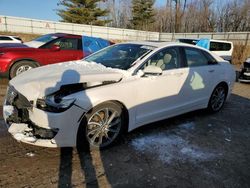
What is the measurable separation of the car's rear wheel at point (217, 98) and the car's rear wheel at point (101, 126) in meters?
2.64

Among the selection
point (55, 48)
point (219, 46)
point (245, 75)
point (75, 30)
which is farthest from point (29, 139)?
point (75, 30)

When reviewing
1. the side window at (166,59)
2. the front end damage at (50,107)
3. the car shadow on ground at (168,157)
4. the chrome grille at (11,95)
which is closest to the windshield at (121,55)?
the side window at (166,59)

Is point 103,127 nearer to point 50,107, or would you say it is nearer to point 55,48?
point 50,107

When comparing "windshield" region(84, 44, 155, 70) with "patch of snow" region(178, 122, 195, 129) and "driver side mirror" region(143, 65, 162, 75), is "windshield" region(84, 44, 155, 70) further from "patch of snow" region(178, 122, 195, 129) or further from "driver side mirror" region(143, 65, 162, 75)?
"patch of snow" region(178, 122, 195, 129)

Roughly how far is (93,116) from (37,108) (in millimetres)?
739

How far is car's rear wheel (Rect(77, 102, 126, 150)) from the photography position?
3.31 meters

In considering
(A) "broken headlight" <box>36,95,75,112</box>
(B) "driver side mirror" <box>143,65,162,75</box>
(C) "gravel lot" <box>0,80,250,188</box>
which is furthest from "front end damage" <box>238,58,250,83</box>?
(A) "broken headlight" <box>36,95,75,112</box>

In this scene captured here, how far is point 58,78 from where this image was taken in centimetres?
331

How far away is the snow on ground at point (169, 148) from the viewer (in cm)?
354

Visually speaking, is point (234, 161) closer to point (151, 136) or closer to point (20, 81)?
point (151, 136)

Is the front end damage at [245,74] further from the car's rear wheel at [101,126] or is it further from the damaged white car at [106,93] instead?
the car's rear wheel at [101,126]

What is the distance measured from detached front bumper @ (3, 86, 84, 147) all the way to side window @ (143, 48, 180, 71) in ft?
5.09

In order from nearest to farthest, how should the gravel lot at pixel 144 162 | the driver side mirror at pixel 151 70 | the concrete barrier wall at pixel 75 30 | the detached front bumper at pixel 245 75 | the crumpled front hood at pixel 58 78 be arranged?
the gravel lot at pixel 144 162 → the crumpled front hood at pixel 58 78 → the driver side mirror at pixel 151 70 → the detached front bumper at pixel 245 75 → the concrete barrier wall at pixel 75 30

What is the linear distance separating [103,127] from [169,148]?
1.07 m
